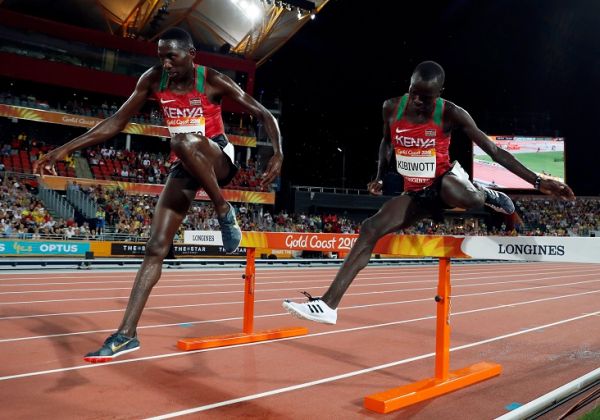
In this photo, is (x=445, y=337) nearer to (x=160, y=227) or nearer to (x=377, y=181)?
(x=377, y=181)

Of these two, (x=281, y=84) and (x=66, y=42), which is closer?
(x=66, y=42)

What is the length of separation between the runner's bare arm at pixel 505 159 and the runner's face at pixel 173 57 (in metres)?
2.12

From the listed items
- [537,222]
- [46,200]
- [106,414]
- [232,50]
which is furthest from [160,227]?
[537,222]

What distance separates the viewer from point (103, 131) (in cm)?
432

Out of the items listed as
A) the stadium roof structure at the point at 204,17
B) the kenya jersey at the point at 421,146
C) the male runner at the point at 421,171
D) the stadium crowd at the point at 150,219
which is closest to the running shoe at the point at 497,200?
the male runner at the point at 421,171

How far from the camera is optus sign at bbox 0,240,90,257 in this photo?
654 inches

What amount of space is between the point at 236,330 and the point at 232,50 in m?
31.5

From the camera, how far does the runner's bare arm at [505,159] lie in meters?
3.54

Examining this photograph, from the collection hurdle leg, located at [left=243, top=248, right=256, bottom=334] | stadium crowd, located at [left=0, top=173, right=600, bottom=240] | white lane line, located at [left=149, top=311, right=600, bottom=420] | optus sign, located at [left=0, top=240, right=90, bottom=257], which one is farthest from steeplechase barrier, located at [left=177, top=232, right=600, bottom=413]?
optus sign, located at [left=0, top=240, right=90, bottom=257]

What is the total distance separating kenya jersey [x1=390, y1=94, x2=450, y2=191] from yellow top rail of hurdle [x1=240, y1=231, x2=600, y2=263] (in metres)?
0.53

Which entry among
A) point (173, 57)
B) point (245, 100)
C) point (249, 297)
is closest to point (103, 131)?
point (173, 57)

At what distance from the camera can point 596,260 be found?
3469 millimetres

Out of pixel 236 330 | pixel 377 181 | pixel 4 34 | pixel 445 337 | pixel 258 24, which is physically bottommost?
pixel 236 330

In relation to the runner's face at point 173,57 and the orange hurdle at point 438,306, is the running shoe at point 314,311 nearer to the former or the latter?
the orange hurdle at point 438,306
